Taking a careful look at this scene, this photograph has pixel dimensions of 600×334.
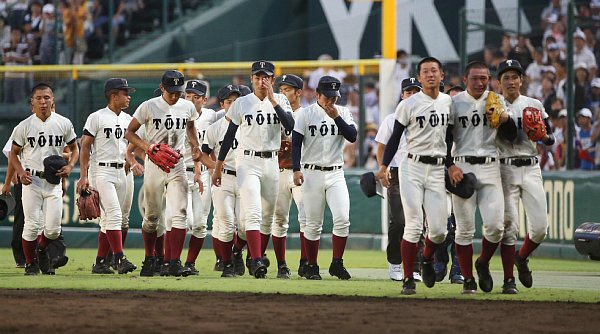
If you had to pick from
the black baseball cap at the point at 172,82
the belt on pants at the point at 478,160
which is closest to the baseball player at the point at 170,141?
the black baseball cap at the point at 172,82

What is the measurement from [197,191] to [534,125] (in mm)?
4585

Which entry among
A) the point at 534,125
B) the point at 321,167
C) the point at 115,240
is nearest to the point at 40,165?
the point at 115,240

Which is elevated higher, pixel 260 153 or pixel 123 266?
pixel 260 153

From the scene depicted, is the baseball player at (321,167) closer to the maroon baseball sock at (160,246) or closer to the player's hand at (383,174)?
the player's hand at (383,174)

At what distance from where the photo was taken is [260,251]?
11.9 m

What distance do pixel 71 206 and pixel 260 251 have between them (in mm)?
7885

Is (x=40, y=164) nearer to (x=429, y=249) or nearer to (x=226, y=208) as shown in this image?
(x=226, y=208)

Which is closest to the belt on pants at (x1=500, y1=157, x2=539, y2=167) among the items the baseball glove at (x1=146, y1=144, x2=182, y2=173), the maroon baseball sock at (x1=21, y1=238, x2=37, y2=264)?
the baseball glove at (x1=146, y1=144, x2=182, y2=173)

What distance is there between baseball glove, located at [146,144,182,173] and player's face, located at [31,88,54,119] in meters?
1.49

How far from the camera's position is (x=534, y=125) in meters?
10.1

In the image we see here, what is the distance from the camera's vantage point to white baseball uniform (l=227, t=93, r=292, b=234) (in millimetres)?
11820

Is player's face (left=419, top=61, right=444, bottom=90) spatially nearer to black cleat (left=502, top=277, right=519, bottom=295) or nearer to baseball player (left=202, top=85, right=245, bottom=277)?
black cleat (left=502, top=277, right=519, bottom=295)

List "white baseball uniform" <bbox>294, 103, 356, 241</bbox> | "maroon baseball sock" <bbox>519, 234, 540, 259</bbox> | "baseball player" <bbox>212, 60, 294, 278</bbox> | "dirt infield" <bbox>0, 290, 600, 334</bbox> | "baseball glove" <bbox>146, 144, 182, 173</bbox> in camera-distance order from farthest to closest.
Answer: "white baseball uniform" <bbox>294, 103, 356, 241</bbox>, "baseball player" <bbox>212, 60, 294, 278</bbox>, "baseball glove" <bbox>146, 144, 182, 173</bbox>, "maroon baseball sock" <bbox>519, 234, 540, 259</bbox>, "dirt infield" <bbox>0, 290, 600, 334</bbox>

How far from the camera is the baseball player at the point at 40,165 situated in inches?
492
